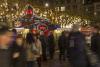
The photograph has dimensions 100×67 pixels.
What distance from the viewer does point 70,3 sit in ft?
384

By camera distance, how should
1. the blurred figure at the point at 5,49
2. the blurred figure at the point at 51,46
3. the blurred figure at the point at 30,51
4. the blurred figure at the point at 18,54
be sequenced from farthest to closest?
the blurred figure at the point at 51,46 → the blurred figure at the point at 30,51 → the blurred figure at the point at 18,54 → the blurred figure at the point at 5,49

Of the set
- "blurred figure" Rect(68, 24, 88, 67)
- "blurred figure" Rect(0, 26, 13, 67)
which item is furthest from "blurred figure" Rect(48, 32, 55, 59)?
"blurred figure" Rect(0, 26, 13, 67)

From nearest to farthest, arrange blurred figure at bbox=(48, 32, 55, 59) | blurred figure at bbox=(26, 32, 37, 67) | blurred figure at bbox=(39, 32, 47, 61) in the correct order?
blurred figure at bbox=(26, 32, 37, 67), blurred figure at bbox=(39, 32, 47, 61), blurred figure at bbox=(48, 32, 55, 59)

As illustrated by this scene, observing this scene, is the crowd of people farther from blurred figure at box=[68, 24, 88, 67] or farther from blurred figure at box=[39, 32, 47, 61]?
blurred figure at box=[39, 32, 47, 61]

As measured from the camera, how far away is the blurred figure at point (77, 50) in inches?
464

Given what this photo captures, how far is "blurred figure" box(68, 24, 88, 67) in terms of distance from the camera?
11781 millimetres

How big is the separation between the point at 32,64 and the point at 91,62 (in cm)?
249

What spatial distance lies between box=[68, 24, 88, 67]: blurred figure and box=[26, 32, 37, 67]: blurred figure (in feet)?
4.90

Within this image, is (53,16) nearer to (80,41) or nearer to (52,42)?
(52,42)

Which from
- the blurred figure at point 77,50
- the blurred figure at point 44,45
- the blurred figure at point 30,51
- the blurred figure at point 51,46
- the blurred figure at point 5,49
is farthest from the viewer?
the blurred figure at point 51,46

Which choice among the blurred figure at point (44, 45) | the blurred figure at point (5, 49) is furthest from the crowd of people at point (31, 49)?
the blurred figure at point (44, 45)

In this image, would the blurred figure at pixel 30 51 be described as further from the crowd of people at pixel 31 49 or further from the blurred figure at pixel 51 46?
the blurred figure at pixel 51 46

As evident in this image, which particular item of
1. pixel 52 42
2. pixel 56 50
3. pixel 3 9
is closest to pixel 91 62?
pixel 52 42

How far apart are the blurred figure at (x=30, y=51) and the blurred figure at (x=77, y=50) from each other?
4.90 ft
